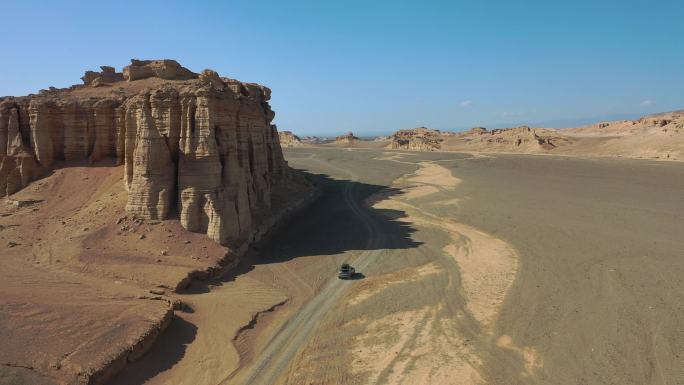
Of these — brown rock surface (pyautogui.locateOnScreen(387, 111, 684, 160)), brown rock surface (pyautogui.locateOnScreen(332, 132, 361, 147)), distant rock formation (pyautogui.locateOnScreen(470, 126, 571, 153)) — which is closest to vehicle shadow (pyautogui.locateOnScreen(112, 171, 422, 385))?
brown rock surface (pyautogui.locateOnScreen(387, 111, 684, 160))

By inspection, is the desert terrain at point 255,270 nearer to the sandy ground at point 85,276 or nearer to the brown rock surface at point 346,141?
the sandy ground at point 85,276

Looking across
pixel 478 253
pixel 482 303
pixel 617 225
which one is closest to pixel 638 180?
pixel 617 225

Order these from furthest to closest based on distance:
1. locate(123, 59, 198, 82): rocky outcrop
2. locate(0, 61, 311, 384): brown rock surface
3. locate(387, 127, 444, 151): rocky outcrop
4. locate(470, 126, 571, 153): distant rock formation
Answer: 1. locate(387, 127, 444, 151): rocky outcrop
2. locate(470, 126, 571, 153): distant rock formation
3. locate(123, 59, 198, 82): rocky outcrop
4. locate(0, 61, 311, 384): brown rock surface

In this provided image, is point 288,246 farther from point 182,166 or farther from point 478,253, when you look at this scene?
point 478,253

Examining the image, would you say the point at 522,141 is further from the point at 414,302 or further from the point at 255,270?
the point at 255,270

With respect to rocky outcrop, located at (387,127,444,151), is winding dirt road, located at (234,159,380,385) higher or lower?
lower

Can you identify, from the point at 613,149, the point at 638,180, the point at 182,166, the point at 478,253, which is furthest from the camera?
the point at 613,149

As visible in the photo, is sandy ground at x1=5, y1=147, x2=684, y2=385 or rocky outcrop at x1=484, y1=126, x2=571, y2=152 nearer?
sandy ground at x1=5, y1=147, x2=684, y2=385

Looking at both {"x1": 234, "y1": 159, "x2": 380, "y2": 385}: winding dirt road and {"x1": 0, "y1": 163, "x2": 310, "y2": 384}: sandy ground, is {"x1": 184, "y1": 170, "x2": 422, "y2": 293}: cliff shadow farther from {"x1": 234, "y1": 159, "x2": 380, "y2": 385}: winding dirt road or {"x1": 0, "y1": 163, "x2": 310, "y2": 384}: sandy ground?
{"x1": 234, "y1": 159, "x2": 380, "y2": 385}: winding dirt road
